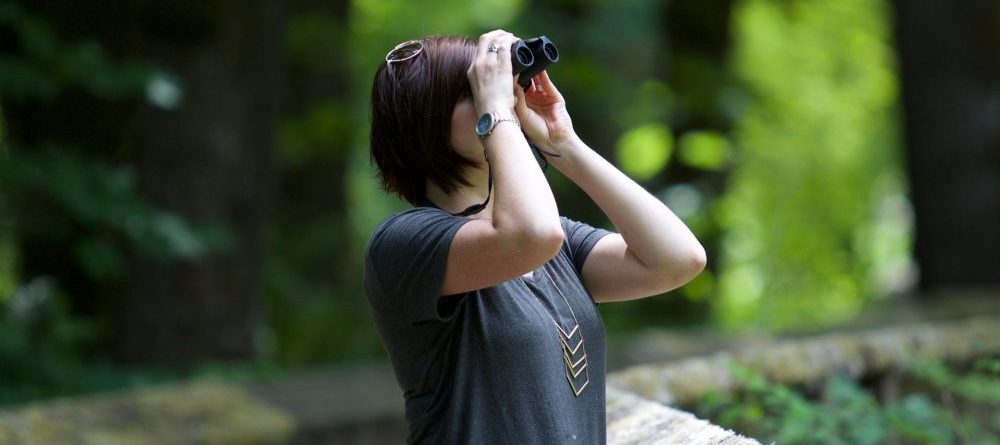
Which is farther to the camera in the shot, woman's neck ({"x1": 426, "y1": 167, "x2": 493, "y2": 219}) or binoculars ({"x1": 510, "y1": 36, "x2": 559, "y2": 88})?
woman's neck ({"x1": 426, "y1": 167, "x2": 493, "y2": 219})

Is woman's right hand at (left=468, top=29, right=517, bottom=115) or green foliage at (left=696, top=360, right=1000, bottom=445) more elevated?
woman's right hand at (left=468, top=29, right=517, bottom=115)

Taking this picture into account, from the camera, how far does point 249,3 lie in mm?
7438

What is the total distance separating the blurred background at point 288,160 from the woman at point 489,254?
4036 mm

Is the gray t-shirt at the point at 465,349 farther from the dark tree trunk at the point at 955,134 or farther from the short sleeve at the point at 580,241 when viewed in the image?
the dark tree trunk at the point at 955,134

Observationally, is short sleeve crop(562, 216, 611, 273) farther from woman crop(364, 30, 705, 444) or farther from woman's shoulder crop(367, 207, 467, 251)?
woman's shoulder crop(367, 207, 467, 251)

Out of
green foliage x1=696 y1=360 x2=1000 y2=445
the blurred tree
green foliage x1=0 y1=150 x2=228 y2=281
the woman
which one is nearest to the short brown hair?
the woman

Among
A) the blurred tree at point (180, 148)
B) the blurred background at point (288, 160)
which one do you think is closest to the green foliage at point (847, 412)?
the blurred background at point (288, 160)

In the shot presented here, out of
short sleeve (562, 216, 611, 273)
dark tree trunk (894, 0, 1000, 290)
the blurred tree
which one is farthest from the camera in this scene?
dark tree trunk (894, 0, 1000, 290)

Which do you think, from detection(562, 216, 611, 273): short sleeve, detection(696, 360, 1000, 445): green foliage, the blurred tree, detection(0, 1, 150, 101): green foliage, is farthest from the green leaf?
detection(562, 216, 611, 273): short sleeve

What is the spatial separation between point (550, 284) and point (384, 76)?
0.53 metres

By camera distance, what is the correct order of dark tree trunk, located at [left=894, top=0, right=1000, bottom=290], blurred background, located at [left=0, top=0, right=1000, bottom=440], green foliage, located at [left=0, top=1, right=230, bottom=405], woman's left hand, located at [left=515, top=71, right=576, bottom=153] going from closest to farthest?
woman's left hand, located at [left=515, top=71, right=576, bottom=153], green foliage, located at [left=0, top=1, right=230, bottom=405], blurred background, located at [left=0, top=0, right=1000, bottom=440], dark tree trunk, located at [left=894, top=0, right=1000, bottom=290]

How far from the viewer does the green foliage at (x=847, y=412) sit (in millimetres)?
3344

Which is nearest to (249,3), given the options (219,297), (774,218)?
(219,297)

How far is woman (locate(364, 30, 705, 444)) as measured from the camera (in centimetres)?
209
